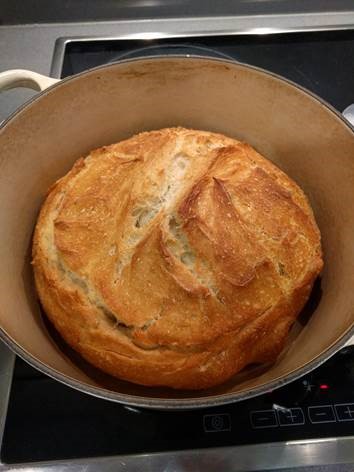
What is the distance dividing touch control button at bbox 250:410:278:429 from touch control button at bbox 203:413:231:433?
5 cm

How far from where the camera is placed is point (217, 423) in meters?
0.86

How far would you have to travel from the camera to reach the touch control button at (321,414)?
2.83 feet

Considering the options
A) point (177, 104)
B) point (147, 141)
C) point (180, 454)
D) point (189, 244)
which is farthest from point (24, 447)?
point (177, 104)

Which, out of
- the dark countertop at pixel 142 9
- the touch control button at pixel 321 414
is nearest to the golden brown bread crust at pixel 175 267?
the touch control button at pixel 321 414

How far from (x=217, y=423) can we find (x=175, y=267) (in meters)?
0.31

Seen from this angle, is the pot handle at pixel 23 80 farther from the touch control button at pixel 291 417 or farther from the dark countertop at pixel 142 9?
the touch control button at pixel 291 417

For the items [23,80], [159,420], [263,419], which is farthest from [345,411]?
[23,80]

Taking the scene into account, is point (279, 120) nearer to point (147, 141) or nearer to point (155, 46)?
point (147, 141)

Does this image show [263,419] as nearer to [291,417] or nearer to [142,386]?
[291,417]

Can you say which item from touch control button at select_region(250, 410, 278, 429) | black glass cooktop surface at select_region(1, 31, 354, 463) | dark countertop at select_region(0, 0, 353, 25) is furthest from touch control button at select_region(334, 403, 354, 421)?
dark countertop at select_region(0, 0, 353, 25)

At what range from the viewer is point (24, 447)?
0.84 m

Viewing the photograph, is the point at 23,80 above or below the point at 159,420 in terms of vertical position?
above

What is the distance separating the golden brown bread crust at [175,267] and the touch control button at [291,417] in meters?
0.11

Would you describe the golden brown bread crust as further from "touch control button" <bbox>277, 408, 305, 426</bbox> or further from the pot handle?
the pot handle
